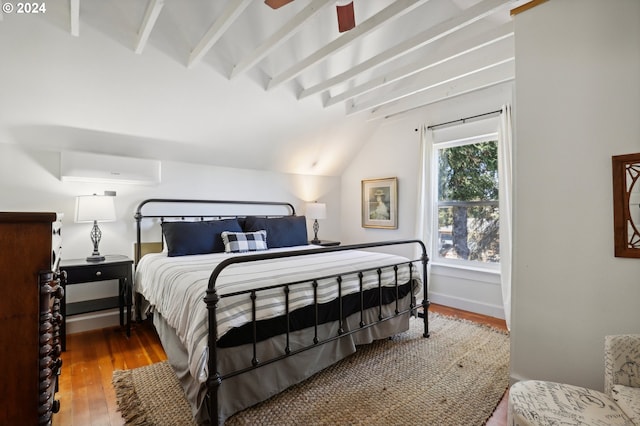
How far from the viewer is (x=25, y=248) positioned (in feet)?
3.34

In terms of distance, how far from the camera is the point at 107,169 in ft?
9.38

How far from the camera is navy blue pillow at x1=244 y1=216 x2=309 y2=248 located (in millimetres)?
3369

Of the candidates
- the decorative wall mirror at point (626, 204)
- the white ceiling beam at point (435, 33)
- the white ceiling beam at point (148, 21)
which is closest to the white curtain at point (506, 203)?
the white ceiling beam at point (435, 33)

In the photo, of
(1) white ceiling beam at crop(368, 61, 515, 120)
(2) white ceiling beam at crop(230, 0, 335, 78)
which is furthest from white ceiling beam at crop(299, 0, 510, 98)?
(1) white ceiling beam at crop(368, 61, 515, 120)

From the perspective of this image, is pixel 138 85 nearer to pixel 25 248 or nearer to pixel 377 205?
pixel 25 248

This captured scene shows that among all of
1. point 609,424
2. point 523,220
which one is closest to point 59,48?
point 523,220

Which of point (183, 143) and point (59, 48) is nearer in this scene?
point (59, 48)

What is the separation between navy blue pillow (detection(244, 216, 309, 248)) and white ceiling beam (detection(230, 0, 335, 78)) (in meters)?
1.52

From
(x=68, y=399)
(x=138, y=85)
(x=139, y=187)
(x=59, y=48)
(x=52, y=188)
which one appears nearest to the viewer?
(x=68, y=399)

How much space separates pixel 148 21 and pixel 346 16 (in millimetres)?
1220

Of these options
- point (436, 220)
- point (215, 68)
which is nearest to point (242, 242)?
point (215, 68)

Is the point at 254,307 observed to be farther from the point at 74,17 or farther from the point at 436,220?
the point at 436,220

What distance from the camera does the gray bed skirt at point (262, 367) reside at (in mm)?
1568

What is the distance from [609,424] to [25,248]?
2.08m
